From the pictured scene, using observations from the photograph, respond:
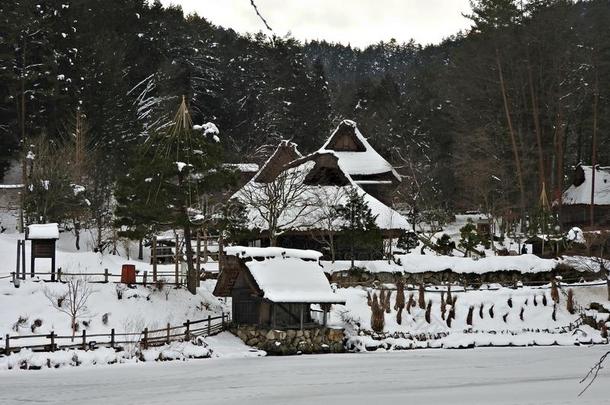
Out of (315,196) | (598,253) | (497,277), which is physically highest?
(315,196)

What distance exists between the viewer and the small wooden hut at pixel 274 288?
26.0 metres

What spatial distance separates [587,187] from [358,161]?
629 inches

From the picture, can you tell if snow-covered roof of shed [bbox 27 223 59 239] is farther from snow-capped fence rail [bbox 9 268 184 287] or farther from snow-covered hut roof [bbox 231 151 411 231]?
snow-covered hut roof [bbox 231 151 411 231]

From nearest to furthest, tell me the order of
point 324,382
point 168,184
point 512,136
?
point 324,382, point 168,184, point 512,136

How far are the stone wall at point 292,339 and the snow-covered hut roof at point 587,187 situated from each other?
28.6 metres

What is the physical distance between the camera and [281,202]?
36344mm

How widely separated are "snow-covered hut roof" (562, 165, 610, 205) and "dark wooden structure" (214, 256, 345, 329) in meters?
28.5

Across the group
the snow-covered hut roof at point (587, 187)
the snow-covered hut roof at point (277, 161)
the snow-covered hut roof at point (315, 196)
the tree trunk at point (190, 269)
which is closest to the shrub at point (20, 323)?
the tree trunk at point (190, 269)

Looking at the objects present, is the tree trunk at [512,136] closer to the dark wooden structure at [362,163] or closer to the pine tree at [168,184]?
the dark wooden structure at [362,163]

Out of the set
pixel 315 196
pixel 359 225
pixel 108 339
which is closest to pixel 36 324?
pixel 108 339

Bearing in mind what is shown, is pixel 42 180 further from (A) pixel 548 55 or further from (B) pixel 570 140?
(B) pixel 570 140

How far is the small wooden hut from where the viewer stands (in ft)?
85.5

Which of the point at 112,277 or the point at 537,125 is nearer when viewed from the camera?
the point at 112,277

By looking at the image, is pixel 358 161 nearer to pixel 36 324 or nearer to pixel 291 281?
pixel 291 281
